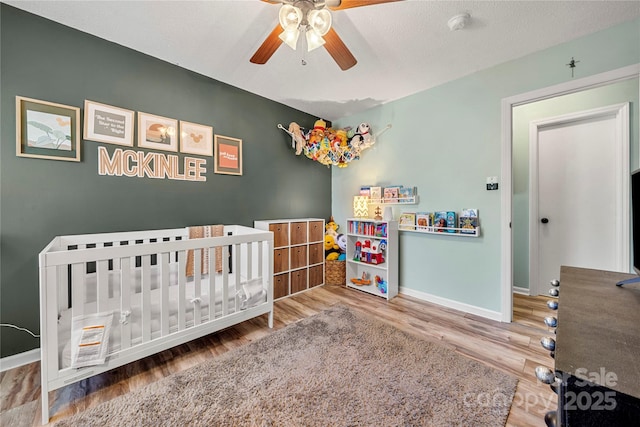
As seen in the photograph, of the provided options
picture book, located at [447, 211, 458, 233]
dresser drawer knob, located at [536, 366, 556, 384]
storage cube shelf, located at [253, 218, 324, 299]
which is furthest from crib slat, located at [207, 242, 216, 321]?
picture book, located at [447, 211, 458, 233]

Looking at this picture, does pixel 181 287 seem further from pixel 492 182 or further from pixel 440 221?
pixel 492 182

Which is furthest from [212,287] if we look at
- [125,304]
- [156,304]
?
[125,304]

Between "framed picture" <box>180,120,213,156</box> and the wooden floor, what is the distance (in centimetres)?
173

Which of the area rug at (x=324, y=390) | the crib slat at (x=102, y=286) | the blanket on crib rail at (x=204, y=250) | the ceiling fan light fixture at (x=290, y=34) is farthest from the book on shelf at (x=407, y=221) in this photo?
the crib slat at (x=102, y=286)

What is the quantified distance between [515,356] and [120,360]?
8.54ft

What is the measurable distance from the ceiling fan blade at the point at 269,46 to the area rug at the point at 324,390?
2.08 metres

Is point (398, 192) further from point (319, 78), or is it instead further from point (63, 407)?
point (63, 407)

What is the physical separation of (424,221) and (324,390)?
1.97m

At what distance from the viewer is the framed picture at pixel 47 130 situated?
65.6 inches

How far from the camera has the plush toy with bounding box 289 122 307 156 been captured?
311cm

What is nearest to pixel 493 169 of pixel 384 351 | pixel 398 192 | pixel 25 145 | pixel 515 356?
pixel 398 192

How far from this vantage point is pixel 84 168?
1878 millimetres

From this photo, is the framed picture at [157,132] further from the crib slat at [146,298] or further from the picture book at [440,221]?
the picture book at [440,221]

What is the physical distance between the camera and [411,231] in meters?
2.88
